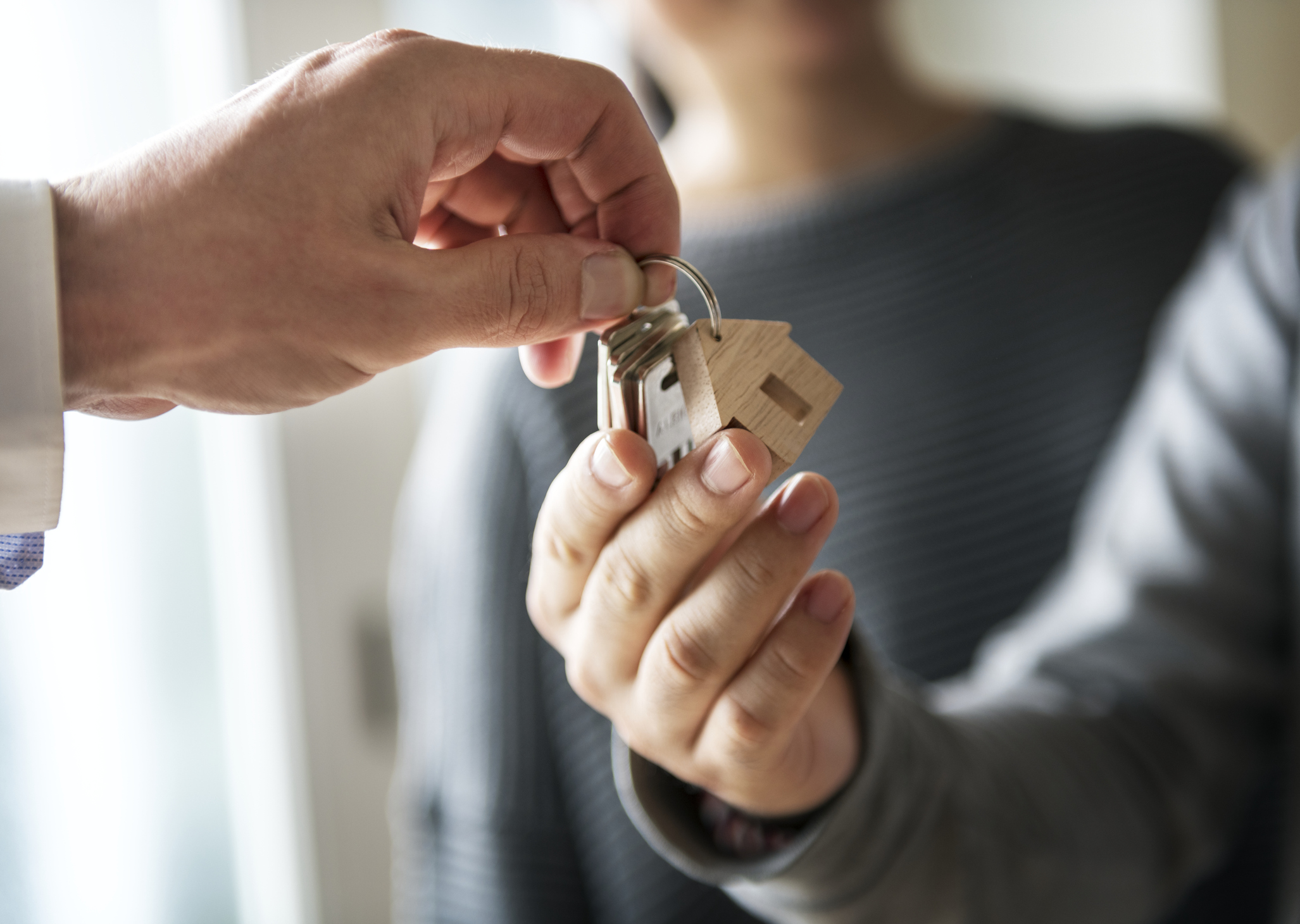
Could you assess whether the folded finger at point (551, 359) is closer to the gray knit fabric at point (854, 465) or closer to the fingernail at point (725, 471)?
the fingernail at point (725, 471)

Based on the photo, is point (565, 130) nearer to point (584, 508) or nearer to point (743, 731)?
point (584, 508)

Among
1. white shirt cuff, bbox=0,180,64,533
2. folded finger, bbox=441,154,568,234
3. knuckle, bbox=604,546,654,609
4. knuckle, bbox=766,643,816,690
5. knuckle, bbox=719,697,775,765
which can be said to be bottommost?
knuckle, bbox=719,697,775,765

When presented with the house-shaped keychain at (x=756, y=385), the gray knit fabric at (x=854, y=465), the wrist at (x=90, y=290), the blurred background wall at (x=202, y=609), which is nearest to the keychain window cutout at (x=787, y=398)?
the house-shaped keychain at (x=756, y=385)

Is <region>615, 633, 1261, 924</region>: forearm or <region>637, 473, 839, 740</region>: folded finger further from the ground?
<region>637, 473, 839, 740</region>: folded finger

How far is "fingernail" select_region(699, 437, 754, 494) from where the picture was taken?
1.09ft

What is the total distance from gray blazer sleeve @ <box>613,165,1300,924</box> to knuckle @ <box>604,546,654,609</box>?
104 millimetres

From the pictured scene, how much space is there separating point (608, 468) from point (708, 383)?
48 mm

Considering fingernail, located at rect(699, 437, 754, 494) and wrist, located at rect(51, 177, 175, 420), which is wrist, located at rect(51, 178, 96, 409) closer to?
wrist, located at rect(51, 177, 175, 420)

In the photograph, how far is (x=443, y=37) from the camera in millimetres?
343

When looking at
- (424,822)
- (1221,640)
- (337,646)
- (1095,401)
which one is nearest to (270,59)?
(337,646)

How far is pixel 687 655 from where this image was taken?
381mm

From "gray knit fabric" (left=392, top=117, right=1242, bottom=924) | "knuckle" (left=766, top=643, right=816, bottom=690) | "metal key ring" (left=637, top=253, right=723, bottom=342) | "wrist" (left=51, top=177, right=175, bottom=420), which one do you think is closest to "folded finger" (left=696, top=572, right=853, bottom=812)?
"knuckle" (left=766, top=643, right=816, bottom=690)

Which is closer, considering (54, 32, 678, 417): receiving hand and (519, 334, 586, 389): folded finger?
(54, 32, 678, 417): receiving hand

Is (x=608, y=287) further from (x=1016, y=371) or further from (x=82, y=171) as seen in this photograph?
(x=1016, y=371)
